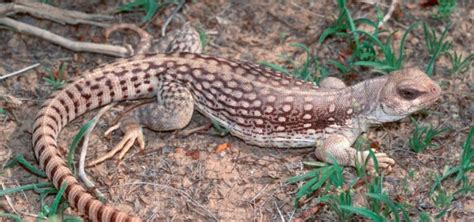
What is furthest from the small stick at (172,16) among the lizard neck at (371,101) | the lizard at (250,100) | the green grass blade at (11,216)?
the green grass blade at (11,216)

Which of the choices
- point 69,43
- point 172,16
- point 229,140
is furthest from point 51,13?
point 229,140

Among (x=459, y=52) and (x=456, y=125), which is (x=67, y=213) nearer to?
(x=456, y=125)

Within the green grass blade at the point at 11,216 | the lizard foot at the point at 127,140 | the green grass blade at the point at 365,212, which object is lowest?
the green grass blade at the point at 11,216

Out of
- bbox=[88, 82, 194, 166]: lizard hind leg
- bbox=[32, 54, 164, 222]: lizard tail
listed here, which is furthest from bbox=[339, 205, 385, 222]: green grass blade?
bbox=[88, 82, 194, 166]: lizard hind leg

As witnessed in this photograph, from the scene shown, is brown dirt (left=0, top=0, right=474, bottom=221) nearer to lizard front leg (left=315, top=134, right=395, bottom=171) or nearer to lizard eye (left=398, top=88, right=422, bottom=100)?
lizard front leg (left=315, top=134, right=395, bottom=171)

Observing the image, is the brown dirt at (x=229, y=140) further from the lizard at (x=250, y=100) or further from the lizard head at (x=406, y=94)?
the lizard head at (x=406, y=94)

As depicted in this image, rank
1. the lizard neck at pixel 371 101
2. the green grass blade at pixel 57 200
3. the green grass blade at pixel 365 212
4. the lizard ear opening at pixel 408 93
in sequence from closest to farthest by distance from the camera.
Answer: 1. the green grass blade at pixel 365 212
2. the green grass blade at pixel 57 200
3. the lizard ear opening at pixel 408 93
4. the lizard neck at pixel 371 101

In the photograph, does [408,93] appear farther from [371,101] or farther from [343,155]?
[343,155]
